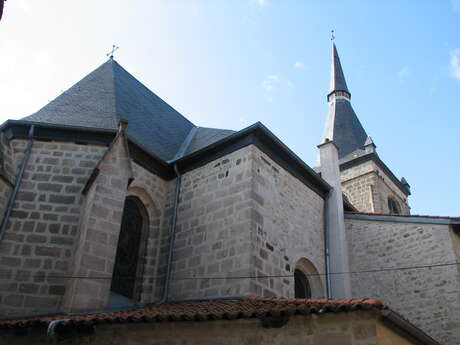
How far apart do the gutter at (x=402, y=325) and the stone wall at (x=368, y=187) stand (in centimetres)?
1409

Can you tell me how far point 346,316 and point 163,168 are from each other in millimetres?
5837

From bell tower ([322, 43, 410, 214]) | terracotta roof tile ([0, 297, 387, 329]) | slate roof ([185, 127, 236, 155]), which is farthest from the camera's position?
bell tower ([322, 43, 410, 214])

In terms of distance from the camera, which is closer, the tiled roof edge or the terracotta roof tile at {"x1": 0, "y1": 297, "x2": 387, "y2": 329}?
the terracotta roof tile at {"x1": 0, "y1": 297, "x2": 387, "y2": 329}

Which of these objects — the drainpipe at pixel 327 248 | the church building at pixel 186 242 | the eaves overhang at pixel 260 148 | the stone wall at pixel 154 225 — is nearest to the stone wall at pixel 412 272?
the church building at pixel 186 242

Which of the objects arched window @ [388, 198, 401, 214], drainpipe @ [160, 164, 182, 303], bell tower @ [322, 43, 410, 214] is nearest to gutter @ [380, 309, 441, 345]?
drainpipe @ [160, 164, 182, 303]

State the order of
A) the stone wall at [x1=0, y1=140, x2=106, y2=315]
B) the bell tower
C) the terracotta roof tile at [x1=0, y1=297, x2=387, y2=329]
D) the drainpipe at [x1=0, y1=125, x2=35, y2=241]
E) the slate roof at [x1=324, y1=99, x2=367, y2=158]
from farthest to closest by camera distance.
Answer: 1. the slate roof at [x1=324, y1=99, x2=367, y2=158]
2. the bell tower
3. the drainpipe at [x1=0, y1=125, x2=35, y2=241]
4. the stone wall at [x1=0, y1=140, x2=106, y2=315]
5. the terracotta roof tile at [x1=0, y1=297, x2=387, y2=329]

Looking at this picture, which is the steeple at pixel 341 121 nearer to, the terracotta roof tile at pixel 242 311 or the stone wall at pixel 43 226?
the stone wall at pixel 43 226

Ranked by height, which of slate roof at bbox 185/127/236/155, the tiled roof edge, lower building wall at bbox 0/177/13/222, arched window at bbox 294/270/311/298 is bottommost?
arched window at bbox 294/270/311/298

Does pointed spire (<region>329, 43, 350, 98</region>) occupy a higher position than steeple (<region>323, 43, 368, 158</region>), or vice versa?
pointed spire (<region>329, 43, 350, 98</region>)

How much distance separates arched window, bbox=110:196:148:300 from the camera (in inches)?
328

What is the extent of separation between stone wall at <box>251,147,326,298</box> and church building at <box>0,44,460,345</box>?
37 millimetres

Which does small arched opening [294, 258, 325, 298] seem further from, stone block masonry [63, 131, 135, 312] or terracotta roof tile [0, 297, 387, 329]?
stone block masonry [63, 131, 135, 312]

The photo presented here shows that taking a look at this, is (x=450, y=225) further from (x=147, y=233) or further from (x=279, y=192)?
(x=147, y=233)

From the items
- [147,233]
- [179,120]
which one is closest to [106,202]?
[147,233]
